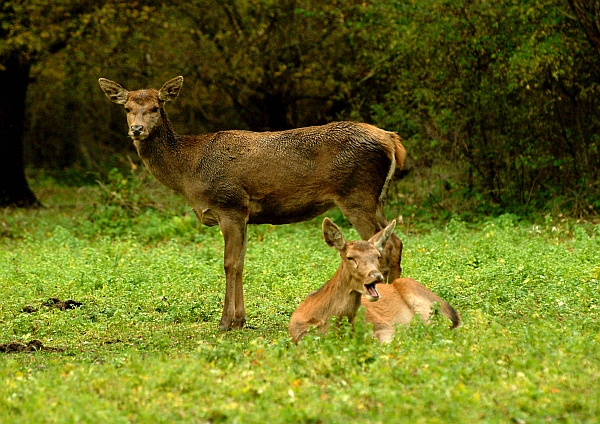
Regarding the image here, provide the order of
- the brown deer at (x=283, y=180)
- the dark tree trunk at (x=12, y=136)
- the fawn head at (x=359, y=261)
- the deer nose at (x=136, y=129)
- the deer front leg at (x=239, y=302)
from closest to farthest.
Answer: the fawn head at (x=359, y=261)
the brown deer at (x=283, y=180)
the deer front leg at (x=239, y=302)
the deer nose at (x=136, y=129)
the dark tree trunk at (x=12, y=136)

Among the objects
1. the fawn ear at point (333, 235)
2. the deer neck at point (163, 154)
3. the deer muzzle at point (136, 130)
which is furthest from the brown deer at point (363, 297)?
the deer muzzle at point (136, 130)

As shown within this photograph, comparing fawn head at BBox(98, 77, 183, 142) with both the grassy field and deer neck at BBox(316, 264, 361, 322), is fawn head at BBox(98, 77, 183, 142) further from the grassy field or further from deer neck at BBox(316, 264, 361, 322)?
deer neck at BBox(316, 264, 361, 322)

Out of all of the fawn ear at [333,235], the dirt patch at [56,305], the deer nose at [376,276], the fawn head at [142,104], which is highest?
the fawn head at [142,104]

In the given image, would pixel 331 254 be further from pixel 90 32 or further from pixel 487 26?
pixel 90 32

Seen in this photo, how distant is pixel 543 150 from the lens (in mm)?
18031

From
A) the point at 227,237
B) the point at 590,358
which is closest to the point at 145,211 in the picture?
the point at 227,237

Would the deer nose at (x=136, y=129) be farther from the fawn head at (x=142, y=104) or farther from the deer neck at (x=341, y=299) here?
the deer neck at (x=341, y=299)

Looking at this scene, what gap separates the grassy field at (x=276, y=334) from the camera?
619 centimetres

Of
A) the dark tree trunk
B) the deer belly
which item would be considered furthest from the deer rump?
the dark tree trunk

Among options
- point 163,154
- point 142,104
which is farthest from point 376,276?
point 142,104

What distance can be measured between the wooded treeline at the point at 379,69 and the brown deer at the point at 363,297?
8586 millimetres

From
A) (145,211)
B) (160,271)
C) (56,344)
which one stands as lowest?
(145,211)

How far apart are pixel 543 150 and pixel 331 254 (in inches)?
219

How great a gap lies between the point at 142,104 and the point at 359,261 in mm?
3649
